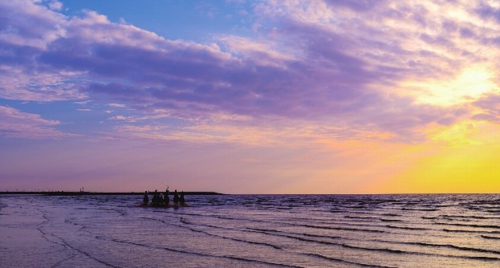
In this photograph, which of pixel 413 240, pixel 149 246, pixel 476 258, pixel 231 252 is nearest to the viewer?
pixel 476 258

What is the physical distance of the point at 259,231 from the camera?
95.6 feet

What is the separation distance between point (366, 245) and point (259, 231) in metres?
8.34

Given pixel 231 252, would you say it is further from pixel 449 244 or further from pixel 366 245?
pixel 449 244

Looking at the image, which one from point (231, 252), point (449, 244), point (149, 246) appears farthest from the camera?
point (449, 244)

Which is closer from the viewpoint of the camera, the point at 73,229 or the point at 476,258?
the point at 476,258

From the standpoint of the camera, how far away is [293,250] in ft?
66.8

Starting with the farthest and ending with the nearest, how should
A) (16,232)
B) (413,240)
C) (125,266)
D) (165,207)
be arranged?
(165,207) → (16,232) → (413,240) → (125,266)

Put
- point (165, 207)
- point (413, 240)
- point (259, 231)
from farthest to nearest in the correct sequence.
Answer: point (165, 207) → point (259, 231) → point (413, 240)

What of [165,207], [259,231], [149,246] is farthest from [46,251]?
[165,207]

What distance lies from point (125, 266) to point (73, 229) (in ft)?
49.1

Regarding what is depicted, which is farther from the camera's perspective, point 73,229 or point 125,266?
point 73,229

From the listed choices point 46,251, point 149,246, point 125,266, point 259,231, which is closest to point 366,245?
point 259,231

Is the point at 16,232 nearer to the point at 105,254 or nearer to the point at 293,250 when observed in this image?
the point at 105,254

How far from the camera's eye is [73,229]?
96.6 feet
